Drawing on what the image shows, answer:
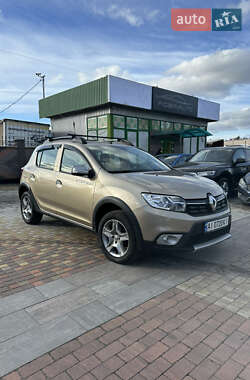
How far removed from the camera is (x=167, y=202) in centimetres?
351

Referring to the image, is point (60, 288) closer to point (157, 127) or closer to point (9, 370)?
point (9, 370)

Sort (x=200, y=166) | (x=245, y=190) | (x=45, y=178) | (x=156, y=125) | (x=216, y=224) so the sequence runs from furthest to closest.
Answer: (x=156, y=125), (x=200, y=166), (x=245, y=190), (x=45, y=178), (x=216, y=224)

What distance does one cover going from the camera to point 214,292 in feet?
10.3

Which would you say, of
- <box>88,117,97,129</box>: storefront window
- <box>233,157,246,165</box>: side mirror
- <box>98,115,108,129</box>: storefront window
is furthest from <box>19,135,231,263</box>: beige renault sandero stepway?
<box>88,117,97,129</box>: storefront window

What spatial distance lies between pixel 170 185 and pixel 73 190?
1656 mm

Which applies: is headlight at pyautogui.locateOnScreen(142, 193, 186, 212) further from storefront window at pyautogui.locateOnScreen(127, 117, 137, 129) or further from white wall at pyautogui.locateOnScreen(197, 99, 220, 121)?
white wall at pyautogui.locateOnScreen(197, 99, 220, 121)

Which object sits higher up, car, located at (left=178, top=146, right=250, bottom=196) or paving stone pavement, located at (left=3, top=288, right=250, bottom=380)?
Result: car, located at (left=178, top=146, right=250, bottom=196)

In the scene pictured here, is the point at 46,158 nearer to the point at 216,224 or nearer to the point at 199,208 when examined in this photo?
the point at 199,208

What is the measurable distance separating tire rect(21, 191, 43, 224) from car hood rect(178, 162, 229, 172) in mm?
4795

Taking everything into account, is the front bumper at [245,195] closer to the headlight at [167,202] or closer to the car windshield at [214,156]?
the car windshield at [214,156]

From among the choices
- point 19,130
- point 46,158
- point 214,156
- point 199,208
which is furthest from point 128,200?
point 19,130

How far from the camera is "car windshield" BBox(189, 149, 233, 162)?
30.6ft

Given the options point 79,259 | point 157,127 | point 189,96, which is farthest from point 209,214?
point 189,96

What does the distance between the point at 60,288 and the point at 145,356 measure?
139 cm
